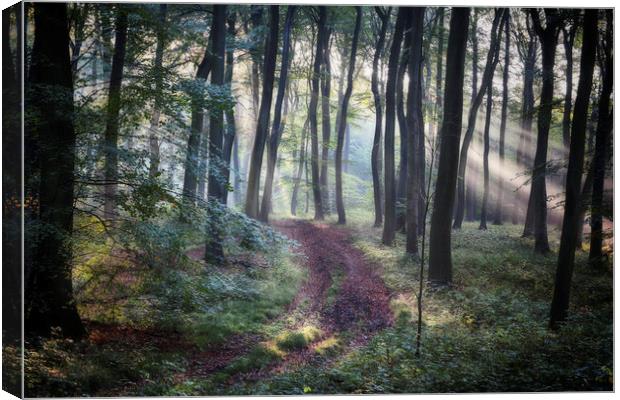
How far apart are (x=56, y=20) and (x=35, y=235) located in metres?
2.05

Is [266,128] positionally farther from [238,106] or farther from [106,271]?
[106,271]

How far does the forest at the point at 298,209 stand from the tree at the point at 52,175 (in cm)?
2

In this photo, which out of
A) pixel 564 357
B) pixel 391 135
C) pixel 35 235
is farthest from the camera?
pixel 391 135

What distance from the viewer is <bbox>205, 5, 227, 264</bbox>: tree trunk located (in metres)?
4.52

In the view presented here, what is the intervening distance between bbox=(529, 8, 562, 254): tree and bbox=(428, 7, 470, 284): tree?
79cm

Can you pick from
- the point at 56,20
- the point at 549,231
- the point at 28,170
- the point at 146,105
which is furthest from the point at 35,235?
the point at 549,231

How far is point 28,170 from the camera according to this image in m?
3.91

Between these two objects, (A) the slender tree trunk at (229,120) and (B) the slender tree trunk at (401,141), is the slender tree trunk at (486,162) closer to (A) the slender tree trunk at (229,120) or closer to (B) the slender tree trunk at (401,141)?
(B) the slender tree trunk at (401,141)

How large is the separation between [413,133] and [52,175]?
4.22 metres

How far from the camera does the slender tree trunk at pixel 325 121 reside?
5.16 meters

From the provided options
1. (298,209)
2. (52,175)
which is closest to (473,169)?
(298,209)

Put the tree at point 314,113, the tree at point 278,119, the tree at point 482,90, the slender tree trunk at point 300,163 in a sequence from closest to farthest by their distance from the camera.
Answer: the tree at point 482,90
the tree at point 278,119
the tree at point 314,113
the slender tree trunk at point 300,163

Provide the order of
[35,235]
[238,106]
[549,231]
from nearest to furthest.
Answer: [35,235], [549,231], [238,106]

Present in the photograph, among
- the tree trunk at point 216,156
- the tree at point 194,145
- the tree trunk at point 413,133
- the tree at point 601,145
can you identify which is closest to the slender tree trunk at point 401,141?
the tree trunk at point 413,133
